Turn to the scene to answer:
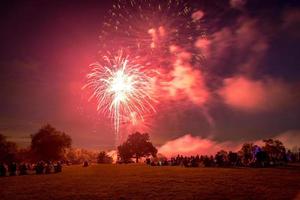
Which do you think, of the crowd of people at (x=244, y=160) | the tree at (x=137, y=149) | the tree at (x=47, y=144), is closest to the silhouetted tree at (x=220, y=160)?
the crowd of people at (x=244, y=160)

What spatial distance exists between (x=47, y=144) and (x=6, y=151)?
17.4 meters

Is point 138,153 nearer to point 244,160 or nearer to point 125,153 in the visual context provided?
point 125,153

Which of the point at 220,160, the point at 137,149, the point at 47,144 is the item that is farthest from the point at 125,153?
the point at 220,160

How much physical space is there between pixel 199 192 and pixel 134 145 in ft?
382

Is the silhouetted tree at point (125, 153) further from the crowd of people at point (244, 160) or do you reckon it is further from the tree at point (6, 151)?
the crowd of people at point (244, 160)

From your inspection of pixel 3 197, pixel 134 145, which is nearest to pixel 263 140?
pixel 134 145

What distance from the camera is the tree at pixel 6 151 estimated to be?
11569 centimetres

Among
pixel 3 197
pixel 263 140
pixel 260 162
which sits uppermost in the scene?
pixel 263 140

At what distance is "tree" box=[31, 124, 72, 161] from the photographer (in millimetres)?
109500

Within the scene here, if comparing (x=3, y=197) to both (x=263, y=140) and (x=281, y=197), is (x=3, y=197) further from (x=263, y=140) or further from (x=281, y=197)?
(x=263, y=140)

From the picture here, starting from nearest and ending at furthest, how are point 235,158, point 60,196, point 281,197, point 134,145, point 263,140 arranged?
point 281,197 < point 60,196 < point 235,158 < point 263,140 < point 134,145

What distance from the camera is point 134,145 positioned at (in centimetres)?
13600

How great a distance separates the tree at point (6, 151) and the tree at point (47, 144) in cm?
1171

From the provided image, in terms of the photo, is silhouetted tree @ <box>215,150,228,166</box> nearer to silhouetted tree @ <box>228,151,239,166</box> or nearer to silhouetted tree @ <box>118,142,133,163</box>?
silhouetted tree @ <box>228,151,239,166</box>
